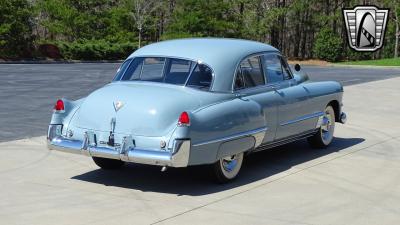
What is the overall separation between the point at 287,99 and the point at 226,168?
1.59m

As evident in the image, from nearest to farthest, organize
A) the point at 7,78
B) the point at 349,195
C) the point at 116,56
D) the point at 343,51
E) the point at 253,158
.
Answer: the point at 349,195, the point at 253,158, the point at 7,78, the point at 116,56, the point at 343,51

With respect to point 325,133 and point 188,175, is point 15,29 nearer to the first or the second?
point 325,133

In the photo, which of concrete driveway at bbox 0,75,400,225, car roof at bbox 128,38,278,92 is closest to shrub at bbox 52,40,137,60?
concrete driveway at bbox 0,75,400,225

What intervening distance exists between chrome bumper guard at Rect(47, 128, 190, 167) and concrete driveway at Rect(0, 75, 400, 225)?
1.30 feet

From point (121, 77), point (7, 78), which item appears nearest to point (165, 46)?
point (121, 77)

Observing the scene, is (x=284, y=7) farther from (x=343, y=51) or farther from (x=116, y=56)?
(x=116, y=56)

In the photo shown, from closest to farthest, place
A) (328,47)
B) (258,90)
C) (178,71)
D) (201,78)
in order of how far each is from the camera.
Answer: (201,78) < (178,71) < (258,90) < (328,47)

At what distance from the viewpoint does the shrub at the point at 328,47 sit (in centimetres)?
4953

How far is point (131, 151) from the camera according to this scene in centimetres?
684

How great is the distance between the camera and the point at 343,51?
51250 millimetres

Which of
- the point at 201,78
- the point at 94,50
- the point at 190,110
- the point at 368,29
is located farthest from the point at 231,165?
the point at 368,29

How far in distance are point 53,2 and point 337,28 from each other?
2668 cm

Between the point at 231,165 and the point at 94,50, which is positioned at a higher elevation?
the point at 231,165

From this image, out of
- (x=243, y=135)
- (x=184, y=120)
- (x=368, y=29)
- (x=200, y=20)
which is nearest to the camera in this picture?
(x=184, y=120)
